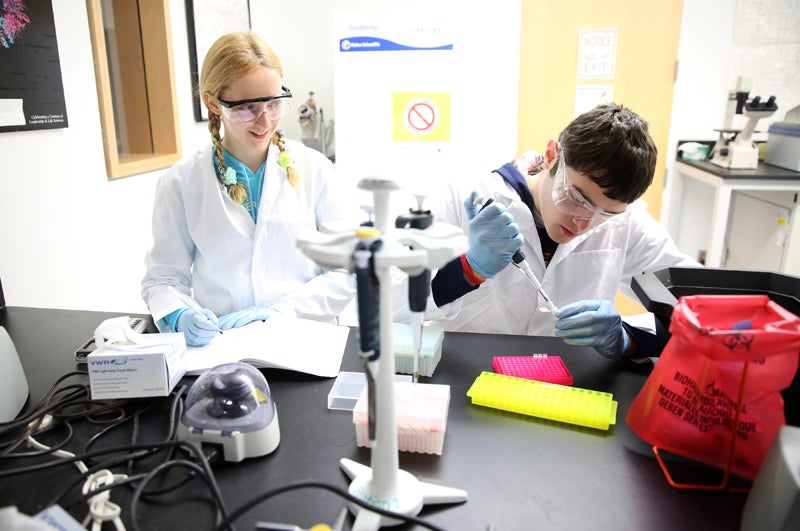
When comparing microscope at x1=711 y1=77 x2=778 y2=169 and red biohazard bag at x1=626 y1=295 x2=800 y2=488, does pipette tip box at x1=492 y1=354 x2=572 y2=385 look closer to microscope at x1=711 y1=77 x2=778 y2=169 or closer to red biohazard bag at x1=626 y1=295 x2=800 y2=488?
red biohazard bag at x1=626 y1=295 x2=800 y2=488

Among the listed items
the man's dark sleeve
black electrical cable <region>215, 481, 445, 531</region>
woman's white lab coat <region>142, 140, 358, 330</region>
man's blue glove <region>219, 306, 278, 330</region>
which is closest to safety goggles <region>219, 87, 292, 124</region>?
woman's white lab coat <region>142, 140, 358, 330</region>

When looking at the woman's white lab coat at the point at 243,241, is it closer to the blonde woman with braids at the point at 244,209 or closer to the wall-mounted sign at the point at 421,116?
the blonde woman with braids at the point at 244,209

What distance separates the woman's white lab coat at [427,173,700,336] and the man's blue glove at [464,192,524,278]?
0.79ft

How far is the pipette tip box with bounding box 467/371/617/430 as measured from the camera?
871mm

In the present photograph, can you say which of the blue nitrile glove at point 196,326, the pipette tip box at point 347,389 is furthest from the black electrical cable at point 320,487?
the blue nitrile glove at point 196,326

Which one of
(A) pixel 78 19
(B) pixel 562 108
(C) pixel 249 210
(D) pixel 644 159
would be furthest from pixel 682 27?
(A) pixel 78 19

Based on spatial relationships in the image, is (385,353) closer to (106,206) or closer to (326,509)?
(326,509)

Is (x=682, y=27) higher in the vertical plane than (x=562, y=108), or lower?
higher

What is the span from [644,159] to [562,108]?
85.4 inches

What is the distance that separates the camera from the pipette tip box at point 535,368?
99 cm

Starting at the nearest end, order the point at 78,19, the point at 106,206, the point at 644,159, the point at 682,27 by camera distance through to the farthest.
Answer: the point at 644,159
the point at 78,19
the point at 106,206
the point at 682,27

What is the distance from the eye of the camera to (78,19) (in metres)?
1.93

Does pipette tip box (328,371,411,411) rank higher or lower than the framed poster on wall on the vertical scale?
lower

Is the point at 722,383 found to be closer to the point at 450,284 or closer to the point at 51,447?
the point at 450,284
